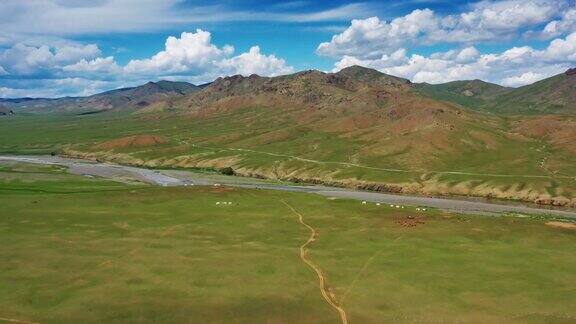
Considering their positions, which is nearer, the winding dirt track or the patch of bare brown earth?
the winding dirt track

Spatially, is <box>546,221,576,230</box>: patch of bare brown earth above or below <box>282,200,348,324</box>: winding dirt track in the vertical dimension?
above

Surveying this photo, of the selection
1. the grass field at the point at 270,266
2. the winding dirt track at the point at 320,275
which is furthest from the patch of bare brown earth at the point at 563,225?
the winding dirt track at the point at 320,275

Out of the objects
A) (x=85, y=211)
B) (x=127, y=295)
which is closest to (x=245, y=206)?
(x=85, y=211)

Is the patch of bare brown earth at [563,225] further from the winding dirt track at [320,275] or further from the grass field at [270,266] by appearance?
the winding dirt track at [320,275]

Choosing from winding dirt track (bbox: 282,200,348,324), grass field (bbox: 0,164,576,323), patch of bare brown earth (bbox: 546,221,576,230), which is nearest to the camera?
grass field (bbox: 0,164,576,323)

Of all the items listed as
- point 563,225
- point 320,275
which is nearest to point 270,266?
point 320,275

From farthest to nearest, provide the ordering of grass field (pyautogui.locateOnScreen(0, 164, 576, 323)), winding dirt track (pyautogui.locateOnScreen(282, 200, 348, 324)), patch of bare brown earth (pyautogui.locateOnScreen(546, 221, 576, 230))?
patch of bare brown earth (pyautogui.locateOnScreen(546, 221, 576, 230)) < winding dirt track (pyautogui.locateOnScreen(282, 200, 348, 324)) < grass field (pyautogui.locateOnScreen(0, 164, 576, 323))

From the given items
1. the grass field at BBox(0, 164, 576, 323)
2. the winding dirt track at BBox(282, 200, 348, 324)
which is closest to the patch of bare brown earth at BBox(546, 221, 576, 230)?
the grass field at BBox(0, 164, 576, 323)

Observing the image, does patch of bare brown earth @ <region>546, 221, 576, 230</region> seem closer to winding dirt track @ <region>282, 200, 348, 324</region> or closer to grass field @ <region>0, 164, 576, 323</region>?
grass field @ <region>0, 164, 576, 323</region>

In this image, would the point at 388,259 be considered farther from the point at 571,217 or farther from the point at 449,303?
the point at 571,217

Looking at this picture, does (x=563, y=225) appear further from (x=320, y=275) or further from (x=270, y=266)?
(x=270, y=266)
